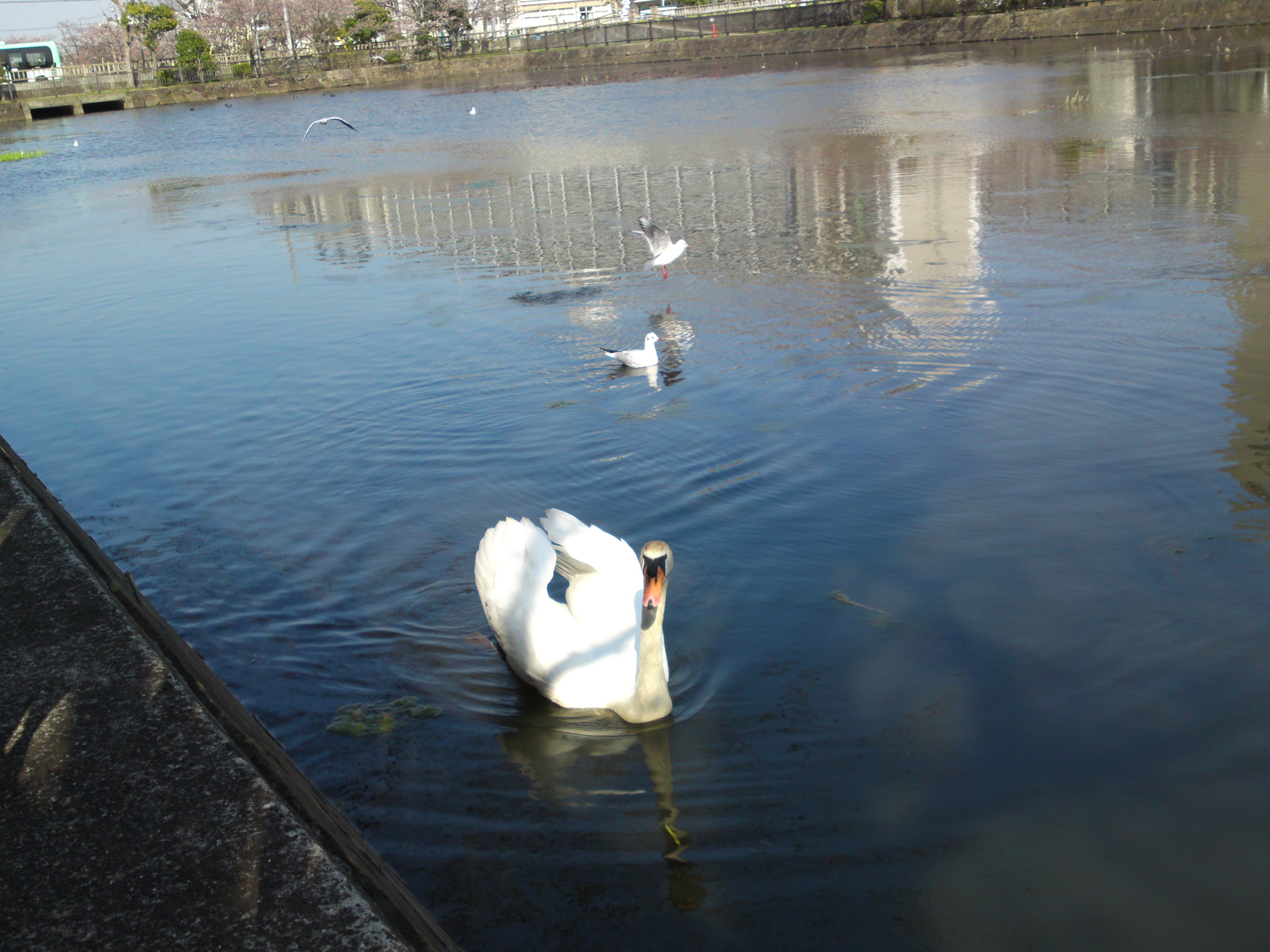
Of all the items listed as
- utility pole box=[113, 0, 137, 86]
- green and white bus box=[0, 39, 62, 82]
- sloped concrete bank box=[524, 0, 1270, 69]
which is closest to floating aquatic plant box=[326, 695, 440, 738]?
sloped concrete bank box=[524, 0, 1270, 69]

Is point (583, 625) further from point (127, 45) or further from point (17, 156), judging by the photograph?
point (127, 45)

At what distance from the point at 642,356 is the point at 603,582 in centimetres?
380

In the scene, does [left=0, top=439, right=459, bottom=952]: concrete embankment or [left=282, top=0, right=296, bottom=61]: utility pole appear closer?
[left=0, top=439, right=459, bottom=952]: concrete embankment

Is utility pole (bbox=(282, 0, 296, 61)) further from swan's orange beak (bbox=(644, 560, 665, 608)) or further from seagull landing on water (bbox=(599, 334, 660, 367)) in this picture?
swan's orange beak (bbox=(644, 560, 665, 608))

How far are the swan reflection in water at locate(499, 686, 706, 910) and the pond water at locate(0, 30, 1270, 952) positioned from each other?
18 millimetres

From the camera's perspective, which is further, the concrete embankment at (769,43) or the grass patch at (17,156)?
the concrete embankment at (769,43)

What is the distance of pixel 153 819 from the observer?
230 cm

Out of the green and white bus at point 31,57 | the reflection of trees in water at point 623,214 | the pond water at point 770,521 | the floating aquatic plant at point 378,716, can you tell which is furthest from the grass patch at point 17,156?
the green and white bus at point 31,57

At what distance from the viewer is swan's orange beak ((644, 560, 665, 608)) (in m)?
3.44

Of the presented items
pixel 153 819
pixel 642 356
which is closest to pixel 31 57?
pixel 642 356

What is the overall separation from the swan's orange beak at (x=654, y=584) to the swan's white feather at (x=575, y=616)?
373 mm

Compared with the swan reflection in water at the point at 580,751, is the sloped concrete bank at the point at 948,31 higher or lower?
higher

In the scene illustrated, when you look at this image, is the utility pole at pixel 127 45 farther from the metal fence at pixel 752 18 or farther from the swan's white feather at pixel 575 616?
the swan's white feather at pixel 575 616

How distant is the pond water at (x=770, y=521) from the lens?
3033mm
